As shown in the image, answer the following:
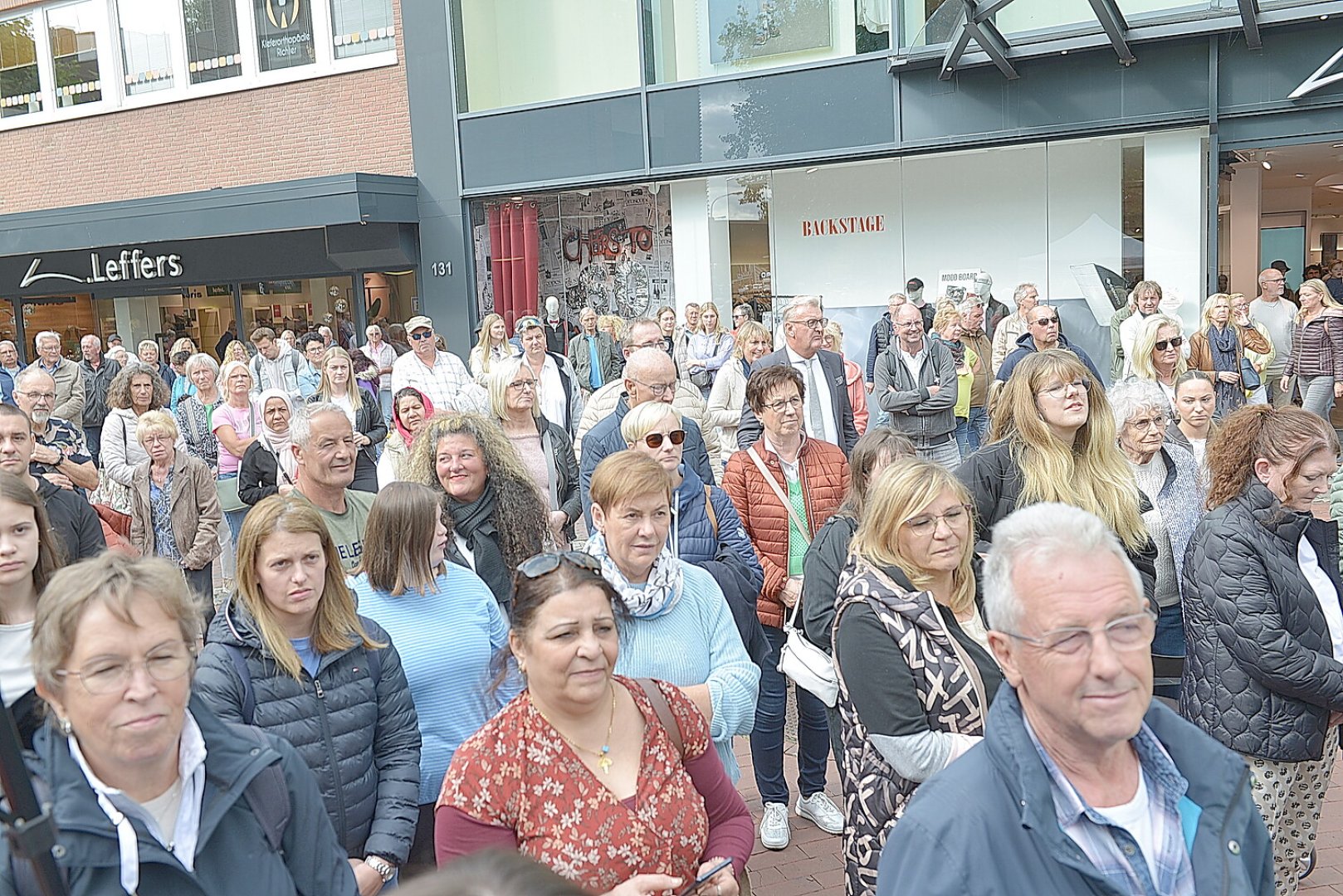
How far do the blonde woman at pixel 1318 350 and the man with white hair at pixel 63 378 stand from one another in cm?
1332

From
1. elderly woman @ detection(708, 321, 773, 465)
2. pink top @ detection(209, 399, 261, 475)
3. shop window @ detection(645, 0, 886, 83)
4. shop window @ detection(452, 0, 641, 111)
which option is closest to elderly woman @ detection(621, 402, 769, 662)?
elderly woman @ detection(708, 321, 773, 465)

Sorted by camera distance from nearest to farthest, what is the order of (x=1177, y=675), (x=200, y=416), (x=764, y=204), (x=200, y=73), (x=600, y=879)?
(x=600, y=879) < (x=1177, y=675) < (x=200, y=416) < (x=764, y=204) < (x=200, y=73)

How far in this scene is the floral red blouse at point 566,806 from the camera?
8.90ft

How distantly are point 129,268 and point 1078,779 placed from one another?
833 inches

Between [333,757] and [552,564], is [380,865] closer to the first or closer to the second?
[333,757]

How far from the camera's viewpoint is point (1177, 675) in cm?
481

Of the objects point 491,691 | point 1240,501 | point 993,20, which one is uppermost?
point 993,20

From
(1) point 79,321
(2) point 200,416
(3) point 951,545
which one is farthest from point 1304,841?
(1) point 79,321

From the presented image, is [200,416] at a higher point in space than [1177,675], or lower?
higher

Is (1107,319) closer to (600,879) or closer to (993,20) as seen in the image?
(993,20)

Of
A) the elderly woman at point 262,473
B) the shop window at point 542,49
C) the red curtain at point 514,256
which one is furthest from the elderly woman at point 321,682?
the red curtain at point 514,256

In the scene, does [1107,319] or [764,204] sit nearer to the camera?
[1107,319]

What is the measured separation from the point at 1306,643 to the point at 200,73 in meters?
20.0

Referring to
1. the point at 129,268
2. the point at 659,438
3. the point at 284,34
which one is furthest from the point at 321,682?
the point at 129,268
